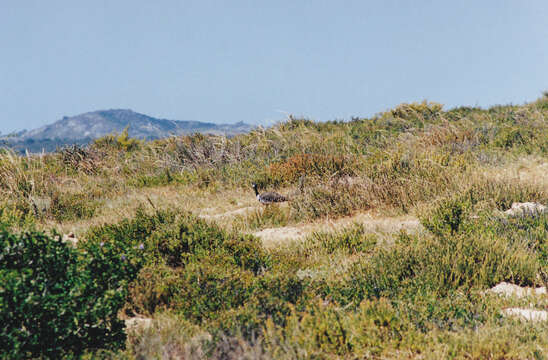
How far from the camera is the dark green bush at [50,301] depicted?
290cm

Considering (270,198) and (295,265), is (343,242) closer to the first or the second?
(295,265)

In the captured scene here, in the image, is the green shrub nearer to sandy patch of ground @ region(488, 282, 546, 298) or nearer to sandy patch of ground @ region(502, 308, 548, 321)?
sandy patch of ground @ region(488, 282, 546, 298)

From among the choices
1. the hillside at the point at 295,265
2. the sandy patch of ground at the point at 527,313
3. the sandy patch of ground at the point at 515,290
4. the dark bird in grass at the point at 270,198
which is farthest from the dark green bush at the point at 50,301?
the dark bird in grass at the point at 270,198

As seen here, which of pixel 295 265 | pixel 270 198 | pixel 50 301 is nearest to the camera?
pixel 50 301

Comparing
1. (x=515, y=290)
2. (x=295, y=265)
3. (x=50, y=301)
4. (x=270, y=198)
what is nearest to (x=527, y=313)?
(x=515, y=290)

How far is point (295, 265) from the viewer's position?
209 inches

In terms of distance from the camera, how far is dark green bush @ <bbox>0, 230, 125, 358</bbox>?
2900 millimetres

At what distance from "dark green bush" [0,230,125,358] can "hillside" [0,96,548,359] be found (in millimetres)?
12

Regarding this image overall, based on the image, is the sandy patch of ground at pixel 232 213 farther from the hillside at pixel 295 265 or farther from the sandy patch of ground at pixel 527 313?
the sandy patch of ground at pixel 527 313

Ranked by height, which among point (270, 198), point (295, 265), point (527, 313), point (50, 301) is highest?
point (50, 301)

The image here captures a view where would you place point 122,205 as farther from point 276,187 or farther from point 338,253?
point 338,253

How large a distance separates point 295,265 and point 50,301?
2845mm

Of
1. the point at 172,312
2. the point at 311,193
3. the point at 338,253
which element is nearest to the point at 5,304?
the point at 172,312

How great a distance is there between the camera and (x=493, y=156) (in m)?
11.0
